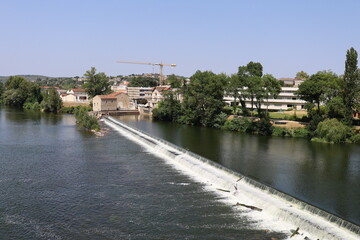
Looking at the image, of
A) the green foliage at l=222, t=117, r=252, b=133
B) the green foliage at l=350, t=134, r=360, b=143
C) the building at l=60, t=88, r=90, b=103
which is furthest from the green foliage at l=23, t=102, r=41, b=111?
the green foliage at l=350, t=134, r=360, b=143

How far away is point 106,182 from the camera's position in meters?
26.5

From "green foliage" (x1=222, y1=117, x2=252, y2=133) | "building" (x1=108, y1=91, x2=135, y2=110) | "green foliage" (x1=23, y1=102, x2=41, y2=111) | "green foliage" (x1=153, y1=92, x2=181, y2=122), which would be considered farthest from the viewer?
"green foliage" (x1=23, y1=102, x2=41, y2=111)

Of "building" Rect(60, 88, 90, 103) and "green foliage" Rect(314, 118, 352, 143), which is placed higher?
"building" Rect(60, 88, 90, 103)

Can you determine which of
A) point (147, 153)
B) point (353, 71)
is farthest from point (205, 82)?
point (147, 153)

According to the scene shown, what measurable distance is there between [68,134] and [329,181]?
35856mm

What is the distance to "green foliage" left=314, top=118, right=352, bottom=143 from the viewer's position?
44.4 metres

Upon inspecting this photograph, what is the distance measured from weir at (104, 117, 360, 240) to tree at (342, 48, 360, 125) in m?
24.6

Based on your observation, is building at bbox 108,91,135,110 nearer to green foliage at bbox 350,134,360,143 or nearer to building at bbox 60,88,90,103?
building at bbox 60,88,90,103

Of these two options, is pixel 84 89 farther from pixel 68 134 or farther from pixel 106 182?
pixel 106 182

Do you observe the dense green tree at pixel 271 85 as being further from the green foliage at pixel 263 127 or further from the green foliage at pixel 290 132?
the green foliage at pixel 290 132

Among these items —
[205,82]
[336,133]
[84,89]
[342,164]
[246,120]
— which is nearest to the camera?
[342,164]

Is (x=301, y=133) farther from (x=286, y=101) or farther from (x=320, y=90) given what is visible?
(x=286, y=101)

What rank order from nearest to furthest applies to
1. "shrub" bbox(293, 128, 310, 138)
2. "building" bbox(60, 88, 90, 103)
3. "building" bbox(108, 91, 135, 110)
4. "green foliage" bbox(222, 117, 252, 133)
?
"shrub" bbox(293, 128, 310, 138) → "green foliage" bbox(222, 117, 252, 133) → "building" bbox(108, 91, 135, 110) → "building" bbox(60, 88, 90, 103)

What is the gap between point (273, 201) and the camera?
69.2 feet
